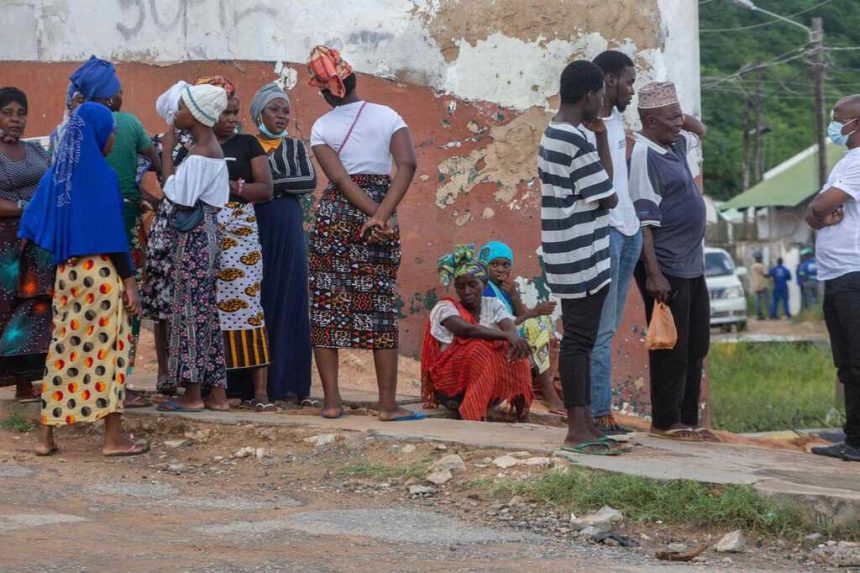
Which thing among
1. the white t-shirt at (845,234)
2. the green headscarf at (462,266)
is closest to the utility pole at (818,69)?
the green headscarf at (462,266)

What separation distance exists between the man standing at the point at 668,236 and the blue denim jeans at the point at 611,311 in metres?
0.07

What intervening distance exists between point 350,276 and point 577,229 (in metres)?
1.26

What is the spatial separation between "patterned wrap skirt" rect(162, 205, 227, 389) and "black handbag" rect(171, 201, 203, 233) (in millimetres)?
22

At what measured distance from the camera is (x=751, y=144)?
50.7 metres

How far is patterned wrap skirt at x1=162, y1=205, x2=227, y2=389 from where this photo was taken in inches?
271

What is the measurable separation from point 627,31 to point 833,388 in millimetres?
7949

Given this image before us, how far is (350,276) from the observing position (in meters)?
6.69

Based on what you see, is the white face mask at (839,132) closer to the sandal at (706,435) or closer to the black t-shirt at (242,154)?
the sandal at (706,435)

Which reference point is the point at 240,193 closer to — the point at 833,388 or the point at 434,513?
the point at 434,513

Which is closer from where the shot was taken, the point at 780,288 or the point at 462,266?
the point at 462,266

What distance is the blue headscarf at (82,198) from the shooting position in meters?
6.14

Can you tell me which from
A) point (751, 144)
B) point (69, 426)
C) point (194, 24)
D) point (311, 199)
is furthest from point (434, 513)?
point (751, 144)

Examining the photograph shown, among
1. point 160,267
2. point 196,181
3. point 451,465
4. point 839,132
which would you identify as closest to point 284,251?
point 160,267

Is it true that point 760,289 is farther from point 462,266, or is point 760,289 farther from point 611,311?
point 611,311
